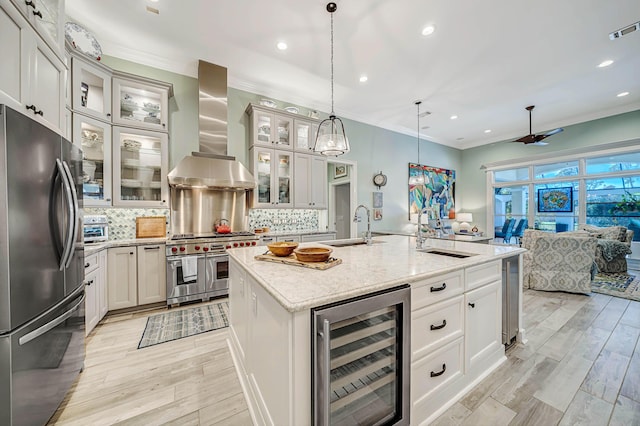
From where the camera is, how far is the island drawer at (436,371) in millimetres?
1408

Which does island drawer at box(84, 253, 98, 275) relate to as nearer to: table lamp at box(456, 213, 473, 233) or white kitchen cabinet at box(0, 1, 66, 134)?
white kitchen cabinet at box(0, 1, 66, 134)

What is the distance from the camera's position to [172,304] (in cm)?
317

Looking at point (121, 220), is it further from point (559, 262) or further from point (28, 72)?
point (559, 262)

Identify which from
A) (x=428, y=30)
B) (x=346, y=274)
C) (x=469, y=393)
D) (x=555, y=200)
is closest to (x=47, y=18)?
(x=346, y=274)

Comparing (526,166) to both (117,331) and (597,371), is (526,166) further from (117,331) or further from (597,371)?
(117,331)

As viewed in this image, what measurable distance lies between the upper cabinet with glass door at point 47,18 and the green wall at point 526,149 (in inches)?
334

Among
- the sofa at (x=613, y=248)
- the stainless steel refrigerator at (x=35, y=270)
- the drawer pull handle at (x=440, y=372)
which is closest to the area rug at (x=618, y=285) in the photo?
the sofa at (x=613, y=248)

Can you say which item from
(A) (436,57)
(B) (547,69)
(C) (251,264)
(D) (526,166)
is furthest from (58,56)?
(D) (526,166)

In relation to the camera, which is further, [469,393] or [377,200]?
[377,200]

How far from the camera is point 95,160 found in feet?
9.60

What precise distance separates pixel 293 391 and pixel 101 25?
14.2 ft

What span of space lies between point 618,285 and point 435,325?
16.3 feet

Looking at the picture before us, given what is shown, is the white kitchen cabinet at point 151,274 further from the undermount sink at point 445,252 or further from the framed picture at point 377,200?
the framed picture at point 377,200

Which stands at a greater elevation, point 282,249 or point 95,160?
point 95,160
